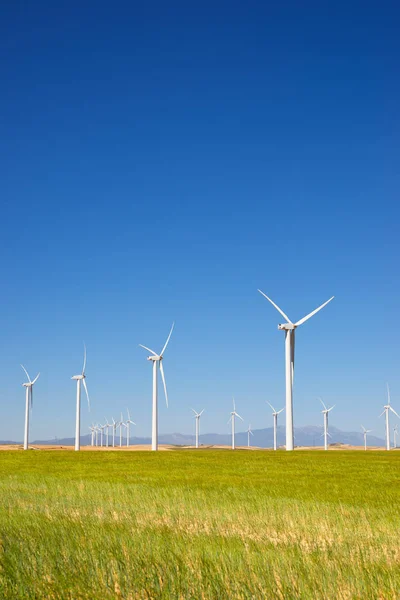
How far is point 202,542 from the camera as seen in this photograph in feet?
53.6

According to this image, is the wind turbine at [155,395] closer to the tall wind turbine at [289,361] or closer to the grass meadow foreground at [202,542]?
the tall wind turbine at [289,361]

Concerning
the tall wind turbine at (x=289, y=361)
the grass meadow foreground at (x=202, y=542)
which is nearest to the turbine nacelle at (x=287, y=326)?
the tall wind turbine at (x=289, y=361)

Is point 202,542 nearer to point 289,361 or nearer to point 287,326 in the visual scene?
point 289,361

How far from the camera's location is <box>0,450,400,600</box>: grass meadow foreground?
10.7m

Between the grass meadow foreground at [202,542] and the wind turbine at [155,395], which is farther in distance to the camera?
the wind turbine at [155,395]

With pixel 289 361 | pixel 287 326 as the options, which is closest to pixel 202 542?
pixel 289 361

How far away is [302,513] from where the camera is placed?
24.1 m

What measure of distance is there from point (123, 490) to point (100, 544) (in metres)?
20.3

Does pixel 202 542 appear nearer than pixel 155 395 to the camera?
Yes

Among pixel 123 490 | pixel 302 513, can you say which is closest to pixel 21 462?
pixel 123 490

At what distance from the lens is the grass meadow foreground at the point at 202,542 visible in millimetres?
10719

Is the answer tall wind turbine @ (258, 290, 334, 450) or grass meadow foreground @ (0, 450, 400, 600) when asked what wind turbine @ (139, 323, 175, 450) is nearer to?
tall wind turbine @ (258, 290, 334, 450)

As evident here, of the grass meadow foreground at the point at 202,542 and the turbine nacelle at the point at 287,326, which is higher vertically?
the turbine nacelle at the point at 287,326

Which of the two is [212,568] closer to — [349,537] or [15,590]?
[15,590]
